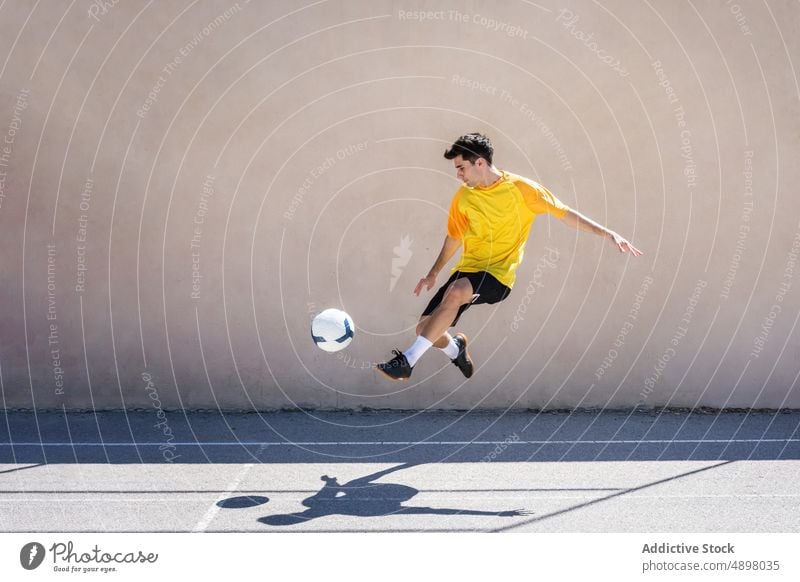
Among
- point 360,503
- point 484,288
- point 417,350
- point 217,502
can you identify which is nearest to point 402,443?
point 417,350

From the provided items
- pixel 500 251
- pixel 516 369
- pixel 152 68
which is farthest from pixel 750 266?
pixel 152 68

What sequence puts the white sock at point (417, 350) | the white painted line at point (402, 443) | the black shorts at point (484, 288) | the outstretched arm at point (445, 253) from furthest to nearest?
1. the white painted line at point (402, 443)
2. the outstretched arm at point (445, 253)
3. the black shorts at point (484, 288)
4. the white sock at point (417, 350)

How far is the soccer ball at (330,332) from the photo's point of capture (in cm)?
701

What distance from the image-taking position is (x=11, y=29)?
9047 mm

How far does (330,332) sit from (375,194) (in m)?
2.45

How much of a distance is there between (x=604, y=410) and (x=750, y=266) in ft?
6.14

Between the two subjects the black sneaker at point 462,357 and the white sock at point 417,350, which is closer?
the white sock at point 417,350

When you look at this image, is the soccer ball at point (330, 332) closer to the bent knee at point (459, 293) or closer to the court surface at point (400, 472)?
the bent knee at point (459, 293)

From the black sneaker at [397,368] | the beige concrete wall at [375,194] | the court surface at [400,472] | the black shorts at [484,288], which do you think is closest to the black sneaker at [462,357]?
the black shorts at [484,288]

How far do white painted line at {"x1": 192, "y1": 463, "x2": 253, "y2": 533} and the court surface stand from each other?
0.02 meters

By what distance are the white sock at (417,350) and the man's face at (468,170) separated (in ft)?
3.86

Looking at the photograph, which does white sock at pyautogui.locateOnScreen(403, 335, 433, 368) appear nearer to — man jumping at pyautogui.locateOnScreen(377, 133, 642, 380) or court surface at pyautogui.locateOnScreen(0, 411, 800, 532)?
man jumping at pyautogui.locateOnScreen(377, 133, 642, 380)

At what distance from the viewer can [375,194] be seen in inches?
360

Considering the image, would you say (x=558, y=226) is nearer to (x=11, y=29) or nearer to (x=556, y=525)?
(x=556, y=525)
